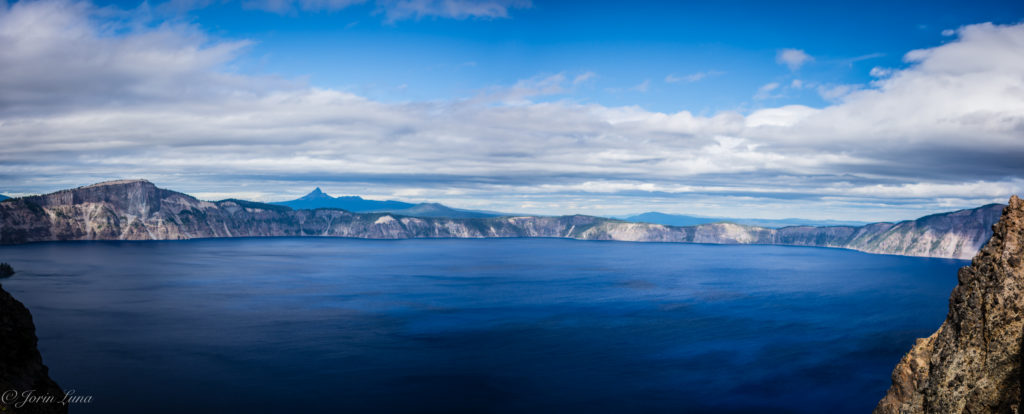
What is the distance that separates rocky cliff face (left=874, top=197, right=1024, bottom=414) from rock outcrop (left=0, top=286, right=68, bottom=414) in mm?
58564

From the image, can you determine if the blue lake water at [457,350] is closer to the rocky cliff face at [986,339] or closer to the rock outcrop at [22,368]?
the rock outcrop at [22,368]

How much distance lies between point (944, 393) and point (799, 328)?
111778 millimetres

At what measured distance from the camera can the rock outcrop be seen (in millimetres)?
37906

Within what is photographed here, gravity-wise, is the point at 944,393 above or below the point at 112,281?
above

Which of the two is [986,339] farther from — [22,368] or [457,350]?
[457,350]

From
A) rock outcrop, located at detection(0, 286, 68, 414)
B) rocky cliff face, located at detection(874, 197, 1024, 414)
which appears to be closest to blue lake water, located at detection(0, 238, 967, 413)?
rock outcrop, located at detection(0, 286, 68, 414)

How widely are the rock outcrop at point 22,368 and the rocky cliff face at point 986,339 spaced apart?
58564 millimetres

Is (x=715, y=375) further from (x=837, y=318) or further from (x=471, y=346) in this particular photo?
(x=837, y=318)

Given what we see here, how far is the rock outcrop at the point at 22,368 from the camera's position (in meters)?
37.9

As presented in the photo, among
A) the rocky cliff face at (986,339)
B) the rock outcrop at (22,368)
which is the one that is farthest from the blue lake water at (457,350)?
the rocky cliff face at (986,339)

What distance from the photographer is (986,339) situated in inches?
1258

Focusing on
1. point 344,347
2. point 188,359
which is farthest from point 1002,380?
point 188,359

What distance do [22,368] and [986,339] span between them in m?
64.0

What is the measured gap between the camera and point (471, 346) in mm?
105562
